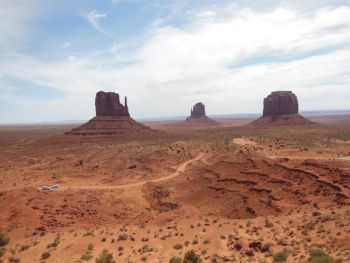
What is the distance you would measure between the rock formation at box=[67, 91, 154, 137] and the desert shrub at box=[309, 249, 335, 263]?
8129 cm

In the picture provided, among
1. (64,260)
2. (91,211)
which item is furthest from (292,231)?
(91,211)

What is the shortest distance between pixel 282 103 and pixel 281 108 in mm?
1859

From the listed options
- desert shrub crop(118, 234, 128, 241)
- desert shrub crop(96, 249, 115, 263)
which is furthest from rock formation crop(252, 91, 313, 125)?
desert shrub crop(96, 249, 115, 263)

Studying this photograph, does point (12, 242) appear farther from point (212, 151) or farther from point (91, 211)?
point (212, 151)

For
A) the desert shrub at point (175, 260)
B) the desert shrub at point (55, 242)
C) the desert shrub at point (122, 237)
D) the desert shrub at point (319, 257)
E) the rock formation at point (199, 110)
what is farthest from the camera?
the rock formation at point (199, 110)

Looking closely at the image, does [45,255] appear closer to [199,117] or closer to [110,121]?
[110,121]

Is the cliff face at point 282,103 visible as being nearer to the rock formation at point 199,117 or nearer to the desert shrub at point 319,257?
the rock formation at point 199,117

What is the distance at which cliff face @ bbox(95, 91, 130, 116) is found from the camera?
346 feet

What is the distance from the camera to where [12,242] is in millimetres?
22719

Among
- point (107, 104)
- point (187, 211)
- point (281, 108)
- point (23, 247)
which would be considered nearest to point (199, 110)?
point (281, 108)

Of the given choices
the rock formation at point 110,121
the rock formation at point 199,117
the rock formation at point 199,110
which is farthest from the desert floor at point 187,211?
the rock formation at point 199,110

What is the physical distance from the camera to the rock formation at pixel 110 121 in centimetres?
9631

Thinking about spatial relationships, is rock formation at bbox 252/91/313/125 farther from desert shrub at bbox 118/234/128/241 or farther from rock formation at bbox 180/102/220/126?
desert shrub at bbox 118/234/128/241

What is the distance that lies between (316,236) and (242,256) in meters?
4.57
